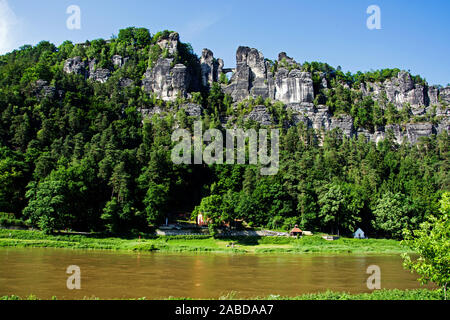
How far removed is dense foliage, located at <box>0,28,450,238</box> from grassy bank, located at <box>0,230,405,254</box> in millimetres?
3289

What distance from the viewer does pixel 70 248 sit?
41750 mm

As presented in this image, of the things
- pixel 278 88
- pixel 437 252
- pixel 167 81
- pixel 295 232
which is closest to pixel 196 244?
pixel 295 232

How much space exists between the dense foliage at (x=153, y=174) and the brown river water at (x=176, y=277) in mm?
18194

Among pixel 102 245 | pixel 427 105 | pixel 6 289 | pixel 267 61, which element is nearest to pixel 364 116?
pixel 427 105

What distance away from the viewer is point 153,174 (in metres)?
62.7

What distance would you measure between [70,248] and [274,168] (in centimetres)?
4260

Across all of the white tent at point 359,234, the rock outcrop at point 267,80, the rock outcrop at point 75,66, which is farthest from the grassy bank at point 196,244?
the rock outcrop at point 75,66

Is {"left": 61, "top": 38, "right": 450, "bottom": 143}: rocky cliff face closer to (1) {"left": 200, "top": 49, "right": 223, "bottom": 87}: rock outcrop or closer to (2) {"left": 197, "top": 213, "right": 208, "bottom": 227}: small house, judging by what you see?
(1) {"left": 200, "top": 49, "right": 223, "bottom": 87}: rock outcrop

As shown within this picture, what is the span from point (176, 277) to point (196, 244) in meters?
24.2

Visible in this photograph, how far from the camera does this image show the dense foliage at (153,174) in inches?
2131
